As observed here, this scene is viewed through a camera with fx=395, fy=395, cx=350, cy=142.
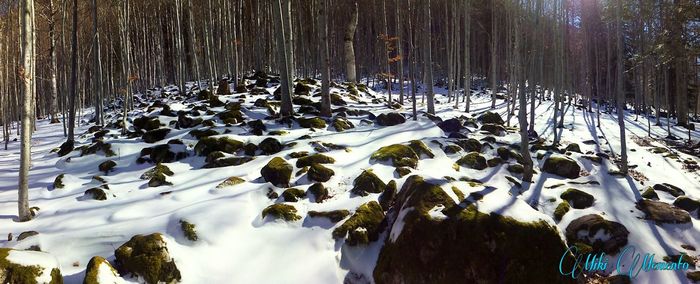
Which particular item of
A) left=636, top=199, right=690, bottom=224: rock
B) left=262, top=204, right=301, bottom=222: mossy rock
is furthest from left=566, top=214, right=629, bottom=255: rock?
left=262, top=204, right=301, bottom=222: mossy rock

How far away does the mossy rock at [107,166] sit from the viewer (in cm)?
891

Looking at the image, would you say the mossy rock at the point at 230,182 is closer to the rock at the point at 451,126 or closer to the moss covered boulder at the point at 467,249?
the moss covered boulder at the point at 467,249

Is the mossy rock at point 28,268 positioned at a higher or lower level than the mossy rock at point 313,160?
lower

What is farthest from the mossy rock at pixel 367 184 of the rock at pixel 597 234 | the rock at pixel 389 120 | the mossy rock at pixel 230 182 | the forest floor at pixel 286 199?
the rock at pixel 389 120

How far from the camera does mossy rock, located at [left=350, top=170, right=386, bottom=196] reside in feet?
22.7

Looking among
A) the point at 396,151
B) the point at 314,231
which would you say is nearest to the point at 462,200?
the point at 314,231

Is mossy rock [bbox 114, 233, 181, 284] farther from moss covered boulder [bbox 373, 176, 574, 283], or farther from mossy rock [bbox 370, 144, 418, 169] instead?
mossy rock [bbox 370, 144, 418, 169]

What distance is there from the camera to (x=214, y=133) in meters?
10.6

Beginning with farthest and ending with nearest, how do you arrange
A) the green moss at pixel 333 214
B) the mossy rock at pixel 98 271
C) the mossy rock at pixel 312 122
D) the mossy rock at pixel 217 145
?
the mossy rock at pixel 312 122 → the mossy rock at pixel 217 145 → the green moss at pixel 333 214 → the mossy rock at pixel 98 271

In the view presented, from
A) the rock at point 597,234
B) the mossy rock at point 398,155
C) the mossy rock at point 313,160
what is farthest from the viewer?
the mossy rock at point 398,155

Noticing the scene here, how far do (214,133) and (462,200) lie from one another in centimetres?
747

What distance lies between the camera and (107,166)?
8.97 meters

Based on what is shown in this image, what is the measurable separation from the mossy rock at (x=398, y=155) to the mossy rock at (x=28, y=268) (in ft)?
18.8

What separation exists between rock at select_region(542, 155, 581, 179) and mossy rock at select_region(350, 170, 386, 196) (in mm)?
4594
